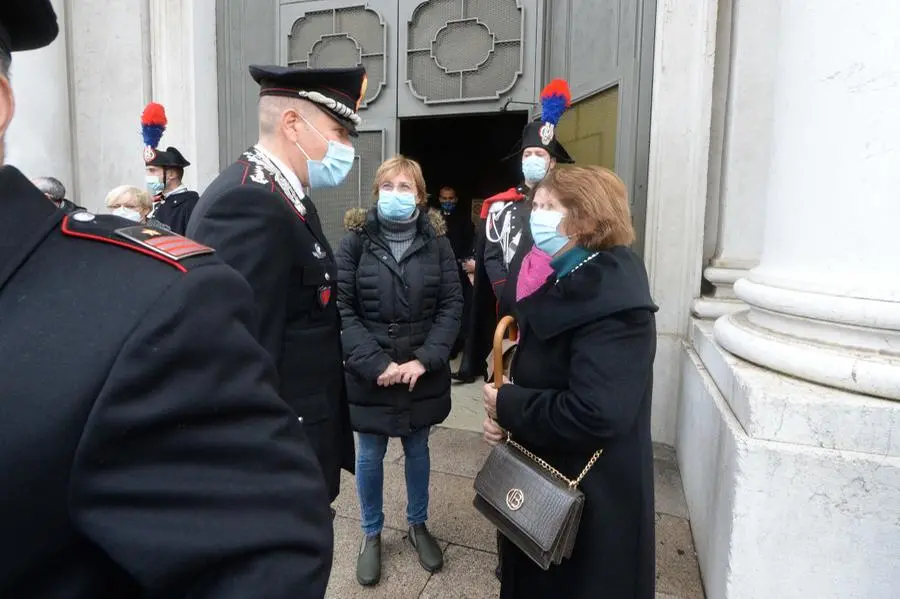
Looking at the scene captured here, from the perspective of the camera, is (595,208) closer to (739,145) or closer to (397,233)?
(397,233)

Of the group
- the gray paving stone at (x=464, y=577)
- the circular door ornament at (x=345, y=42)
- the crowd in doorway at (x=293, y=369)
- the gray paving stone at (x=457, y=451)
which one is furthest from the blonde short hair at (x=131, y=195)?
the gray paving stone at (x=464, y=577)

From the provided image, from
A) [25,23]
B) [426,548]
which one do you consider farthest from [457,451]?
[25,23]

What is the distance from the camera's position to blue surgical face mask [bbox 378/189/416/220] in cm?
272

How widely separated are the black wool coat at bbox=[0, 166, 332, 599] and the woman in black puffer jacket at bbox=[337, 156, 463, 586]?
6.19ft

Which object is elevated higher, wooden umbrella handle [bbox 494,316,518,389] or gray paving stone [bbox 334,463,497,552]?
wooden umbrella handle [bbox 494,316,518,389]

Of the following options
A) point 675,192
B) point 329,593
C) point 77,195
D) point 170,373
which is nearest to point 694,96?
point 675,192

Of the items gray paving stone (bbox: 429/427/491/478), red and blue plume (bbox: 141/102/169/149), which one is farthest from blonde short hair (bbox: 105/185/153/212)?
gray paving stone (bbox: 429/427/491/478)

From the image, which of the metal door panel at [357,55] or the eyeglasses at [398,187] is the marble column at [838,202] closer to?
the eyeglasses at [398,187]

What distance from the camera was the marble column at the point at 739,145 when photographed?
352cm

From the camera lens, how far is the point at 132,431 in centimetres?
65

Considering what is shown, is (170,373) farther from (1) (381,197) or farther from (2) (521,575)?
(1) (381,197)

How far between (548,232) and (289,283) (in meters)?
0.88

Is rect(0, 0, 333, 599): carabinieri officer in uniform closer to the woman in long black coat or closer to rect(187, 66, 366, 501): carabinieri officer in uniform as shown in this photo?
rect(187, 66, 366, 501): carabinieri officer in uniform

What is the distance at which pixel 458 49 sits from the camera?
490cm
